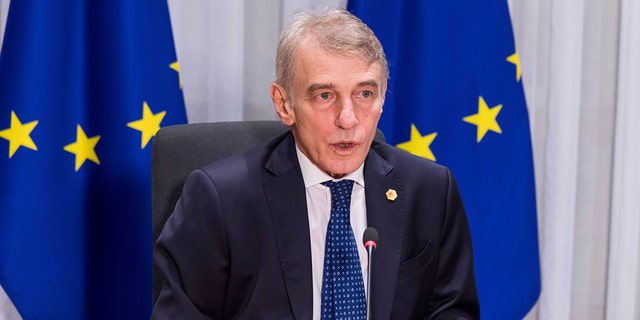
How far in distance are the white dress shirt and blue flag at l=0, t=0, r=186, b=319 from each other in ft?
2.55

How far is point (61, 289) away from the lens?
2.63 m

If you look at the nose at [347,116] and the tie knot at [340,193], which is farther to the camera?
the tie knot at [340,193]

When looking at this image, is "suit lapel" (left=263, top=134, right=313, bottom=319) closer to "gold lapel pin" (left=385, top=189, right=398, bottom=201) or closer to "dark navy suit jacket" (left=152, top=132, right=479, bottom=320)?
"dark navy suit jacket" (left=152, top=132, right=479, bottom=320)

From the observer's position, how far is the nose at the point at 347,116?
1.94m

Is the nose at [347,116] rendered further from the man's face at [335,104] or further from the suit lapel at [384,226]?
the suit lapel at [384,226]

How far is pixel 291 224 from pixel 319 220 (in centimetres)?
8

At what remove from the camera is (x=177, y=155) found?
2275 mm

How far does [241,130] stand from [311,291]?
561mm

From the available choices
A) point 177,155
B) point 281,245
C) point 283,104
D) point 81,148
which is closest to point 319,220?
point 281,245

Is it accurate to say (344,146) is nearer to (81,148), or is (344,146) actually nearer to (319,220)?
(319,220)

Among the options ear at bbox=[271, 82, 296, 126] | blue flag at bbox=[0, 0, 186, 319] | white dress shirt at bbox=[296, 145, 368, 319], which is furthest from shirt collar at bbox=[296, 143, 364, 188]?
blue flag at bbox=[0, 0, 186, 319]

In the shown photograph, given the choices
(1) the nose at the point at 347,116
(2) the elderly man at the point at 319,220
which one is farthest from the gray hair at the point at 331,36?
(1) the nose at the point at 347,116

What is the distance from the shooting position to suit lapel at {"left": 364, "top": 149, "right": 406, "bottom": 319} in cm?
204

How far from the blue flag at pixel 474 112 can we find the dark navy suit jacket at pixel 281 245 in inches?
28.6
